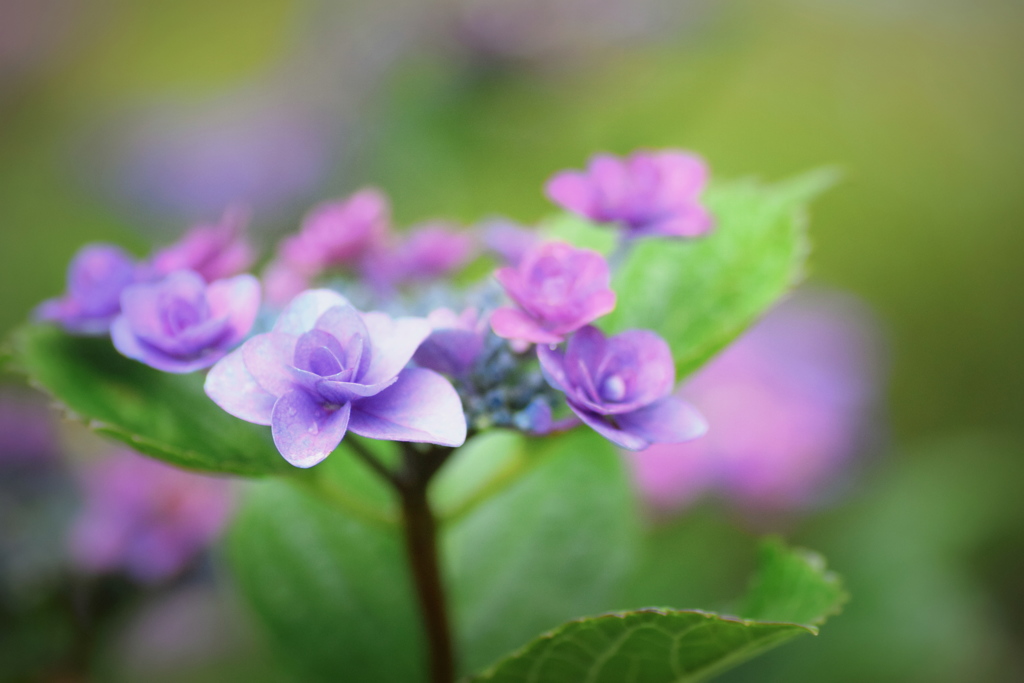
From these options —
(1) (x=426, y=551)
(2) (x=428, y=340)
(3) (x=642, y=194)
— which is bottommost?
(1) (x=426, y=551)

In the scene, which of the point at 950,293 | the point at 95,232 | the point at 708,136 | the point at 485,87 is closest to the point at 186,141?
the point at 95,232

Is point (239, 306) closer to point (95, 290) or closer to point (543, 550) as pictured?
point (95, 290)

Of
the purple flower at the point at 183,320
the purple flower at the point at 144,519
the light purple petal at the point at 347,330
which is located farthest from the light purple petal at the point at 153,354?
the purple flower at the point at 144,519

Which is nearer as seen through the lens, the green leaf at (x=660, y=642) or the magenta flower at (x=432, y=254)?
the green leaf at (x=660, y=642)

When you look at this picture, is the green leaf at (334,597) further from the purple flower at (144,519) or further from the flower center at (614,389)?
the flower center at (614,389)

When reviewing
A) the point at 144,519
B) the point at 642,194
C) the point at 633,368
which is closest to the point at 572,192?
the point at 642,194

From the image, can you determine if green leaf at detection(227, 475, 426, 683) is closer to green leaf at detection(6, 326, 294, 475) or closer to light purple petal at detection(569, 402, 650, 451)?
green leaf at detection(6, 326, 294, 475)
